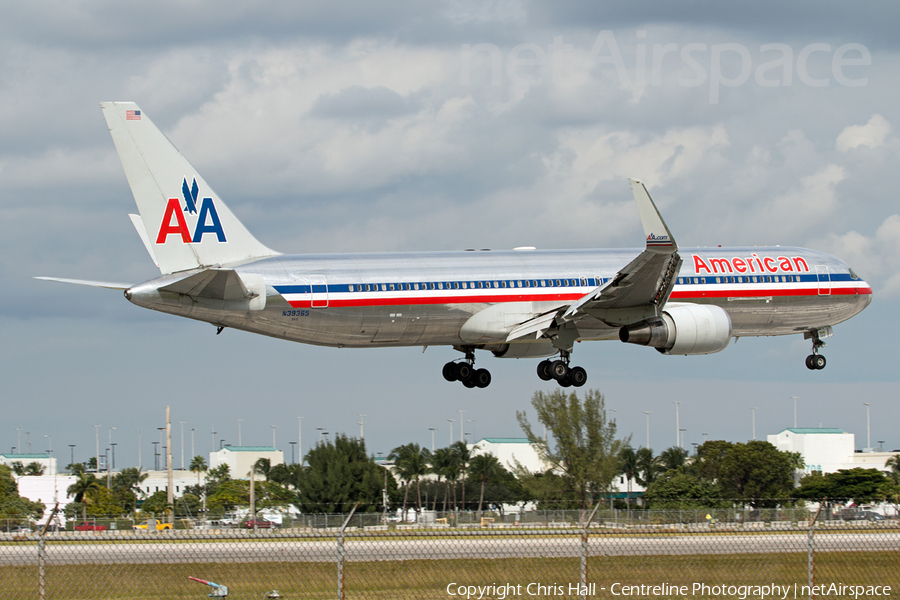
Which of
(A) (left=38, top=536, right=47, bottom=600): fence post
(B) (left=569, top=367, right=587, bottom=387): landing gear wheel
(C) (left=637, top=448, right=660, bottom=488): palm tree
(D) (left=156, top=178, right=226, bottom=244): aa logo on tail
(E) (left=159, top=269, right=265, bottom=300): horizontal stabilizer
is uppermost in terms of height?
(D) (left=156, top=178, right=226, bottom=244): aa logo on tail

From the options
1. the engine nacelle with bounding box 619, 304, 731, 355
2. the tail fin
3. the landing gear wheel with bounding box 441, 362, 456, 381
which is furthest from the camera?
the landing gear wheel with bounding box 441, 362, 456, 381

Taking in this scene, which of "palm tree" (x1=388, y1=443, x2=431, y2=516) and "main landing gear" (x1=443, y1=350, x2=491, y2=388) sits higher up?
"main landing gear" (x1=443, y1=350, x2=491, y2=388)

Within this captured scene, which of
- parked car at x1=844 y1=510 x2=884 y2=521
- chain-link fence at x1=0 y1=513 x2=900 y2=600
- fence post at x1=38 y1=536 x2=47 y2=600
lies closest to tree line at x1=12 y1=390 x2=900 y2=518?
parked car at x1=844 y1=510 x2=884 y2=521

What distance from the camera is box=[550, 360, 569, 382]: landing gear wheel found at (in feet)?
141

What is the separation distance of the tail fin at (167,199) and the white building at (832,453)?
129 meters

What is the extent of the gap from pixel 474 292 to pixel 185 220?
10.6 metres

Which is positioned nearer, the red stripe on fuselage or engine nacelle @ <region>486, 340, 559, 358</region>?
the red stripe on fuselage

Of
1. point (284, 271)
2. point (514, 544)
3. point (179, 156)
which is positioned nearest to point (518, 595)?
point (514, 544)

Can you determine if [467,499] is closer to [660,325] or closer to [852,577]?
[660,325]

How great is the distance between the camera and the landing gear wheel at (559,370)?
43062 mm

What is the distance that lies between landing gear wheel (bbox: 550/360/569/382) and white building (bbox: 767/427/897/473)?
11937 centimetres

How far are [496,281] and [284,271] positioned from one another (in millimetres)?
7953

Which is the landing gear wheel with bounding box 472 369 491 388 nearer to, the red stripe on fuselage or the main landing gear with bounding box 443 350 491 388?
the main landing gear with bounding box 443 350 491 388

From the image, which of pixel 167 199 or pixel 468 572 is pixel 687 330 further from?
pixel 167 199
